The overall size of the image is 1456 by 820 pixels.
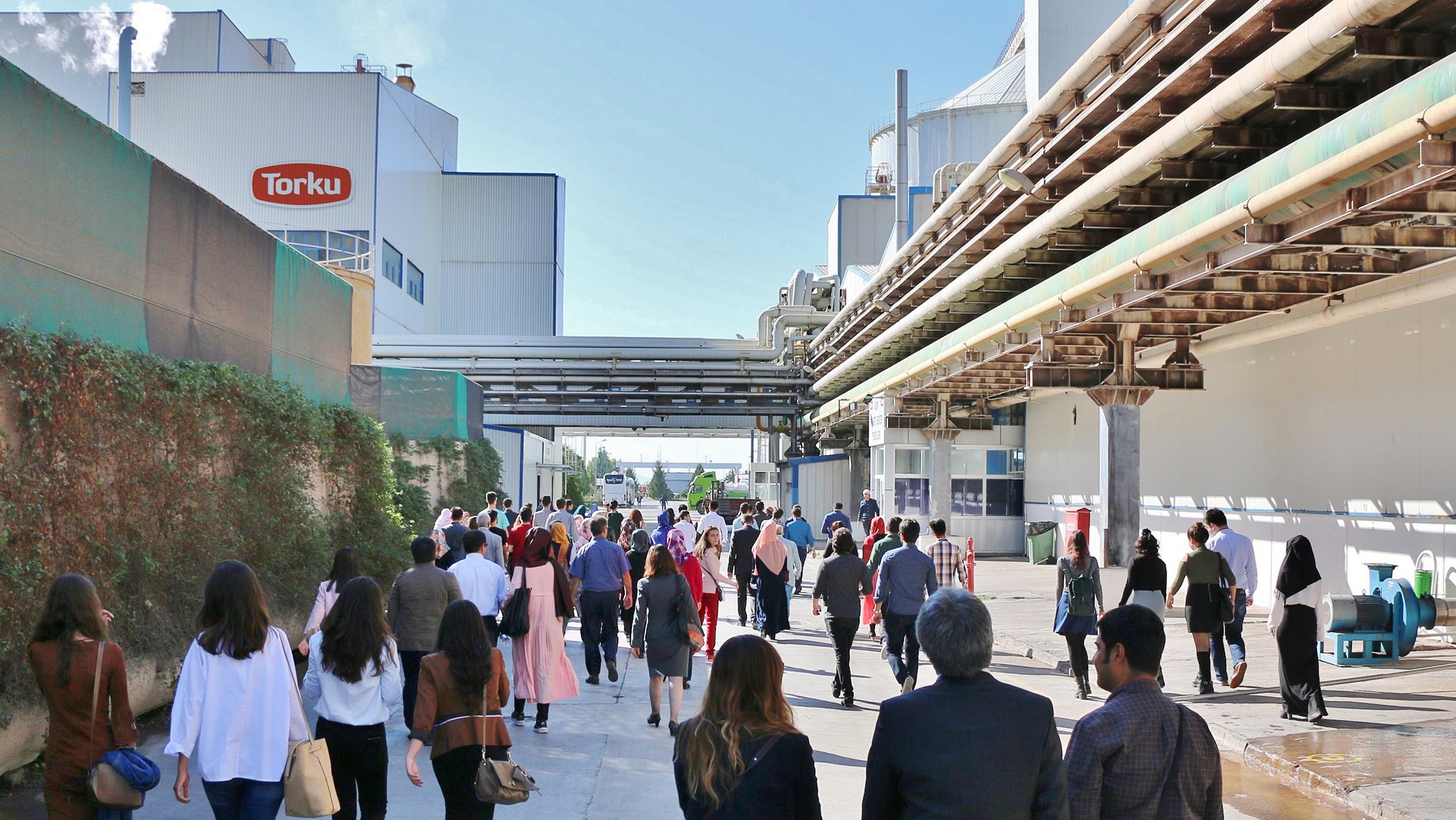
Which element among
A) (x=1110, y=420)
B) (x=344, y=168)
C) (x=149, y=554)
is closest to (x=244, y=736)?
(x=149, y=554)

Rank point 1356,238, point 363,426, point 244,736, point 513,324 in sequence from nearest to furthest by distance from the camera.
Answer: point 244,736 → point 1356,238 → point 363,426 → point 513,324

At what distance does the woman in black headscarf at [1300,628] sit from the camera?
9609mm

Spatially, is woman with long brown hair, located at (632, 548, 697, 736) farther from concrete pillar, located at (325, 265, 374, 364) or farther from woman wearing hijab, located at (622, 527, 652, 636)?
concrete pillar, located at (325, 265, 374, 364)

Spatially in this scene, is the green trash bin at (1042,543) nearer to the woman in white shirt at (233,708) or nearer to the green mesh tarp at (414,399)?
the green mesh tarp at (414,399)

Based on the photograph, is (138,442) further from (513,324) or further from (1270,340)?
(513,324)

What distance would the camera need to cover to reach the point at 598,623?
1177 centimetres

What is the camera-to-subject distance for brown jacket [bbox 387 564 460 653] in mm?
8305

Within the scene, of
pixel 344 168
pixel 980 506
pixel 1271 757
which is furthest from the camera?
pixel 344 168

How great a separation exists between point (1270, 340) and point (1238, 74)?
7940 mm

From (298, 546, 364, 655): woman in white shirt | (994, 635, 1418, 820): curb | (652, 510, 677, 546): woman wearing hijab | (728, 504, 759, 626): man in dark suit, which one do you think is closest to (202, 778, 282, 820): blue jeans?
(298, 546, 364, 655): woman in white shirt

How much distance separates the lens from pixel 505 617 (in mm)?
9055

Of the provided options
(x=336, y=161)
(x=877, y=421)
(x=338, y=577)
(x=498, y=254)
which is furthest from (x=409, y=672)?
(x=498, y=254)

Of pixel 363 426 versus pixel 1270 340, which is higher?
pixel 1270 340

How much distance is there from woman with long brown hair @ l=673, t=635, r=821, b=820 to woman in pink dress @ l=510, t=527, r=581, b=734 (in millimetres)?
5463
